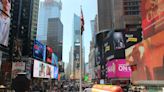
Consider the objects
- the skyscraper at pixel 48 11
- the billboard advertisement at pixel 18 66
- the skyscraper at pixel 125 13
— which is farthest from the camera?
the skyscraper at pixel 48 11

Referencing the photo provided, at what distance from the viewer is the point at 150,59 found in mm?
22719

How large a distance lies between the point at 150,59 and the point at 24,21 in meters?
71.0

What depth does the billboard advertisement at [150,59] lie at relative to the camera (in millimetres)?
20284

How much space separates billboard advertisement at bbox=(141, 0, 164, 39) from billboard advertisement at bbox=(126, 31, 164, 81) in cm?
65

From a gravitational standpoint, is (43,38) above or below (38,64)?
above

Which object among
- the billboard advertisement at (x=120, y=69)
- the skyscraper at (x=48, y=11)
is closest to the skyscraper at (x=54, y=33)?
the skyscraper at (x=48, y=11)

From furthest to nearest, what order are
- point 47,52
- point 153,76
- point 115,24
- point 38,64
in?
1. point 115,24
2. point 47,52
3. point 38,64
4. point 153,76

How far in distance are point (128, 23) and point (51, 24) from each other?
7871 centimetres

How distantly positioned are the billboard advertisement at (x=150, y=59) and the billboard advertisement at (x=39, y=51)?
132 feet

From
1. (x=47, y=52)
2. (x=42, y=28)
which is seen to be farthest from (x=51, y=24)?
(x=47, y=52)

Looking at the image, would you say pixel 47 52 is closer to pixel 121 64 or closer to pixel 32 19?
pixel 32 19

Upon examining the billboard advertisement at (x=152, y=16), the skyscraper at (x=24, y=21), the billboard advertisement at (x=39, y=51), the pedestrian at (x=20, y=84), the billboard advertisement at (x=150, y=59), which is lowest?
the pedestrian at (x=20, y=84)

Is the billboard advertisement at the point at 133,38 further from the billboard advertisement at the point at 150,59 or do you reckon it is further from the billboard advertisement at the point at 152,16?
the billboard advertisement at the point at 152,16

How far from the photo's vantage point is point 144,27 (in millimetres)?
24500
